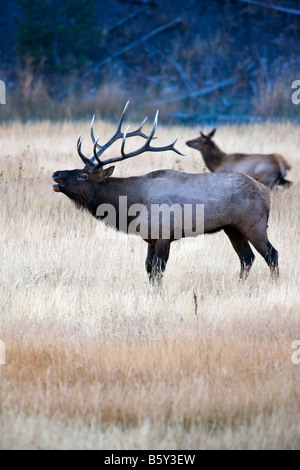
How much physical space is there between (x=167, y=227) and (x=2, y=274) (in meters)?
1.70

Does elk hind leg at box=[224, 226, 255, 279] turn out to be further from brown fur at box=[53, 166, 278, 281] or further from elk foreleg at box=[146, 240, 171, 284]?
elk foreleg at box=[146, 240, 171, 284]

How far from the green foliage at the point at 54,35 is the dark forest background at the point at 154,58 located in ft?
0.10

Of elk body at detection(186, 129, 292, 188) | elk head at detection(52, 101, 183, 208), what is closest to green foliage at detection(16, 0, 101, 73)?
elk body at detection(186, 129, 292, 188)

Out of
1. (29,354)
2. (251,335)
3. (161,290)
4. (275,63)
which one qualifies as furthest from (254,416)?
(275,63)

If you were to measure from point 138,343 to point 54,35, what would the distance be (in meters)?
18.3

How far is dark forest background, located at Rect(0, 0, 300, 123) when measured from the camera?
20609 millimetres

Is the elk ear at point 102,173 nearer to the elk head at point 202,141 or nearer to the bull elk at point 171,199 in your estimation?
the bull elk at point 171,199

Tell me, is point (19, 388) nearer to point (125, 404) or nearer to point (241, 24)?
point (125, 404)

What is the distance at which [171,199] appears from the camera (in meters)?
7.72

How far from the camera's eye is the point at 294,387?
16.3ft

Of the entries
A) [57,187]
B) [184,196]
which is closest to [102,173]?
[57,187]

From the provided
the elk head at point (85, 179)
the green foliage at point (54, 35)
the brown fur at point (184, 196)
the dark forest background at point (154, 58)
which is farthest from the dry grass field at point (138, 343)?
the green foliage at point (54, 35)

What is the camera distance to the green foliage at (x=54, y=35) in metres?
22.2

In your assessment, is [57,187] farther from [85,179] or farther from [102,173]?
[102,173]
